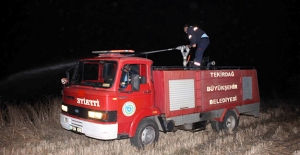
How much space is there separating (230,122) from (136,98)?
12.8ft

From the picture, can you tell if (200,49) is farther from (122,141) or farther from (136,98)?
(122,141)

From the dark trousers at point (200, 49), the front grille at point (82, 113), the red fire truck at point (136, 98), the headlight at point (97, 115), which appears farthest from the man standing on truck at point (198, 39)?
the headlight at point (97, 115)

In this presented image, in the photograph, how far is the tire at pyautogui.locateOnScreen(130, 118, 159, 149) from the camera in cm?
655

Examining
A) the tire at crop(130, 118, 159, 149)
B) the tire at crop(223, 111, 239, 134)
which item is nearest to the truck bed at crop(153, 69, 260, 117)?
the tire at crop(223, 111, 239, 134)

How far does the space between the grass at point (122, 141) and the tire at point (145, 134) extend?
0.57 feet

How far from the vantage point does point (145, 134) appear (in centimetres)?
675

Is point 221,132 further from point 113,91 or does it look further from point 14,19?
point 14,19

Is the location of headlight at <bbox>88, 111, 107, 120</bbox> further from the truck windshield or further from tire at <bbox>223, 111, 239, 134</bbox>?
tire at <bbox>223, 111, 239, 134</bbox>

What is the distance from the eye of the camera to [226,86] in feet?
28.4

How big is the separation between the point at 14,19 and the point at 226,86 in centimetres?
2377

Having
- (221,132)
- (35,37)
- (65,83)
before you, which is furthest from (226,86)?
(35,37)

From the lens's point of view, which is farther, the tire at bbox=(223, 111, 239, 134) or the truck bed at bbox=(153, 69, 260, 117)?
the tire at bbox=(223, 111, 239, 134)

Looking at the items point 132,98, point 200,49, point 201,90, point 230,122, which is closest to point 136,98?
point 132,98

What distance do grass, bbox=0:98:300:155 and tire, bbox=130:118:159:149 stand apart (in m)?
0.17
